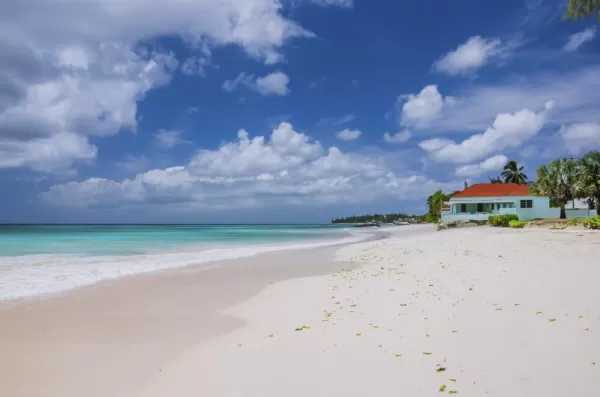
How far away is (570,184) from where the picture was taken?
139 ft

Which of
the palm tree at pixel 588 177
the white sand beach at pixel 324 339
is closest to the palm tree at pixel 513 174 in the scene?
the palm tree at pixel 588 177

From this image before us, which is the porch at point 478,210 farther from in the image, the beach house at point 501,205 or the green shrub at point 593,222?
the green shrub at point 593,222

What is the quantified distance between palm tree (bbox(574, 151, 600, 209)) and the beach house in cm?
245

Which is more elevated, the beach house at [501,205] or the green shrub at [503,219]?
the beach house at [501,205]

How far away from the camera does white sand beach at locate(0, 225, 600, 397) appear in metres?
Answer: 4.60

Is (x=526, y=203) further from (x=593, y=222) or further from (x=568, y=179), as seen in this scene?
(x=593, y=222)

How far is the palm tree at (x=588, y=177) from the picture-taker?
4272 centimetres

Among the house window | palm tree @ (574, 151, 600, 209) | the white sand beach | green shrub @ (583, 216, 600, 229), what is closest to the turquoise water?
the white sand beach

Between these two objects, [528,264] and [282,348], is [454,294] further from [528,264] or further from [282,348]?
[528,264]

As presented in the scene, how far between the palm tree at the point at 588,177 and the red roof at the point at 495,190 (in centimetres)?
525

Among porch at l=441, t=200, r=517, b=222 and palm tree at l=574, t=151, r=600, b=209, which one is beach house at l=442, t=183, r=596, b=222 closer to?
porch at l=441, t=200, r=517, b=222

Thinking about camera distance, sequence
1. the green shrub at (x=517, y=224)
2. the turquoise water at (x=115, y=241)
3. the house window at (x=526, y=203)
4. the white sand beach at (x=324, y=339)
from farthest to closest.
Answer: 1. the house window at (x=526, y=203)
2. the green shrub at (x=517, y=224)
3. the turquoise water at (x=115, y=241)
4. the white sand beach at (x=324, y=339)

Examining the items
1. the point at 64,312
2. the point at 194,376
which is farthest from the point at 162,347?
the point at 64,312

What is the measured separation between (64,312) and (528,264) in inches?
510
